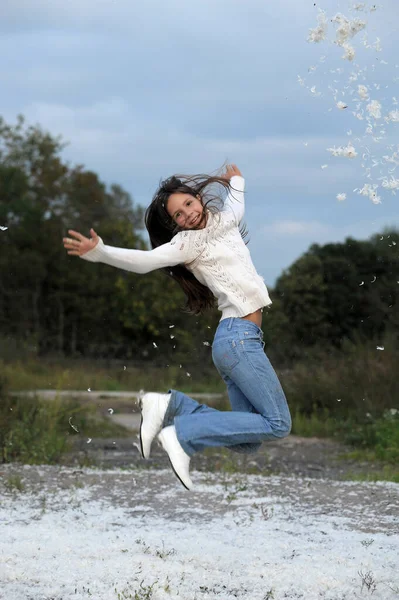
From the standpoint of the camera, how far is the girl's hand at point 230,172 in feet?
16.9

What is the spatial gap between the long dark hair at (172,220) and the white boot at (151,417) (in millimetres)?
662

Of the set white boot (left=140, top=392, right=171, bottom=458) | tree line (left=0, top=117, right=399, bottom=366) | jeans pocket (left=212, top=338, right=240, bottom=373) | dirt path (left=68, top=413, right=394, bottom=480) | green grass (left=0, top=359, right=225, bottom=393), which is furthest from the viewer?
tree line (left=0, top=117, right=399, bottom=366)

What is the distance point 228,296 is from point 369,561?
183 cm

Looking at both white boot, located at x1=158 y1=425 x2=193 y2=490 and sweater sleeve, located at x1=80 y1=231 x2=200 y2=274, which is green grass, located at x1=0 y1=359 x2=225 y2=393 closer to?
white boot, located at x1=158 y1=425 x2=193 y2=490

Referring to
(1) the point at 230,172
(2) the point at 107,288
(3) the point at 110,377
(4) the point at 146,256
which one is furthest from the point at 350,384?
(2) the point at 107,288

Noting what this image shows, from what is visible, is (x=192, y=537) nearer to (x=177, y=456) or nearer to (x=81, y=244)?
(x=177, y=456)

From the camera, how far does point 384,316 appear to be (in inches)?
641

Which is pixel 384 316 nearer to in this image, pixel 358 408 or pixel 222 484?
pixel 358 408

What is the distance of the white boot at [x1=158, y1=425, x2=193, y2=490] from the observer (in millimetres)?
4465

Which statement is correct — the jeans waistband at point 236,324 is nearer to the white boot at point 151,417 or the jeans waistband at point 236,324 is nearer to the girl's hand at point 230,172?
the white boot at point 151,417

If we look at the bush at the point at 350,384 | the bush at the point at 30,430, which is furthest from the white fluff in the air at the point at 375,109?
the bush at the point at 350,384

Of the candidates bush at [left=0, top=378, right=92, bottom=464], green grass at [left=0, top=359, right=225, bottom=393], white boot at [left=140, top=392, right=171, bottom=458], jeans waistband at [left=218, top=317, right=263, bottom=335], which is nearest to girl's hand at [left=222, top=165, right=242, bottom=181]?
jeans waistband at [left=218, top=317, right=263, bottom=335]

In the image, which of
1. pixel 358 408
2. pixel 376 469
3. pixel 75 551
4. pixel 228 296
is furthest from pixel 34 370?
pixel 228 296

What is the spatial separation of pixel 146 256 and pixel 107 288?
53.2 feet
